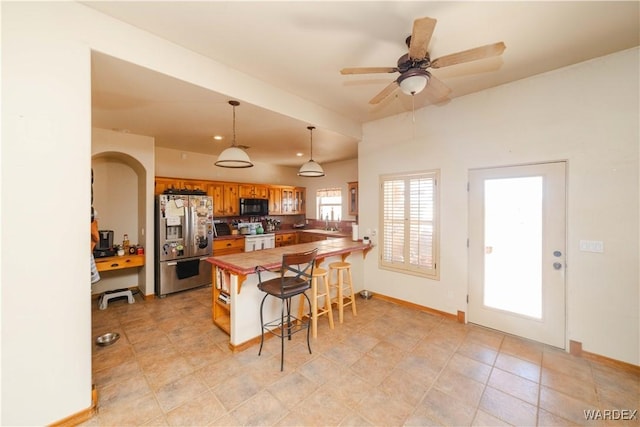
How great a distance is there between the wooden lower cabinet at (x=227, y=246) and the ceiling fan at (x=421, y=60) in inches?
177

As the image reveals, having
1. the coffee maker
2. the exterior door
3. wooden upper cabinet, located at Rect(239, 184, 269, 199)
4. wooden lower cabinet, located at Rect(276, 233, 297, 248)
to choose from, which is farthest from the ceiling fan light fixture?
wooden lower cabinet, located at Rect(276, 233, 297, 248)

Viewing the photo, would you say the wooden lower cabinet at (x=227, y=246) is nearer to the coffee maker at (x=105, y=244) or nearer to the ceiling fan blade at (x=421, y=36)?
the coffee maker at (x=105, y=244)

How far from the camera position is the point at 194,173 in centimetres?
583

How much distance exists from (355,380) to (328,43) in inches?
120

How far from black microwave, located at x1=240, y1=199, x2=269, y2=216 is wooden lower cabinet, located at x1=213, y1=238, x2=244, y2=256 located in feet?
2.66

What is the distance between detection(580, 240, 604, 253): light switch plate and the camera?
8.38ft

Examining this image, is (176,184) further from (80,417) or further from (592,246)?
(592,246)

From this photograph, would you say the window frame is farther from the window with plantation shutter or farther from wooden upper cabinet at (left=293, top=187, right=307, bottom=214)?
the window with plantation shutter

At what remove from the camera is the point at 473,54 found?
1.73m

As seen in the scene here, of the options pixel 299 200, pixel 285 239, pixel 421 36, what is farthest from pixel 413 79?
pixel 299 200

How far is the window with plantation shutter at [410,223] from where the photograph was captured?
12.1ft

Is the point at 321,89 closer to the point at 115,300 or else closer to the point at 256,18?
the point at 256,18

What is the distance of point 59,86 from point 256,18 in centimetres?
147

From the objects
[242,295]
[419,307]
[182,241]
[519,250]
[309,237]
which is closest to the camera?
[242,295]
